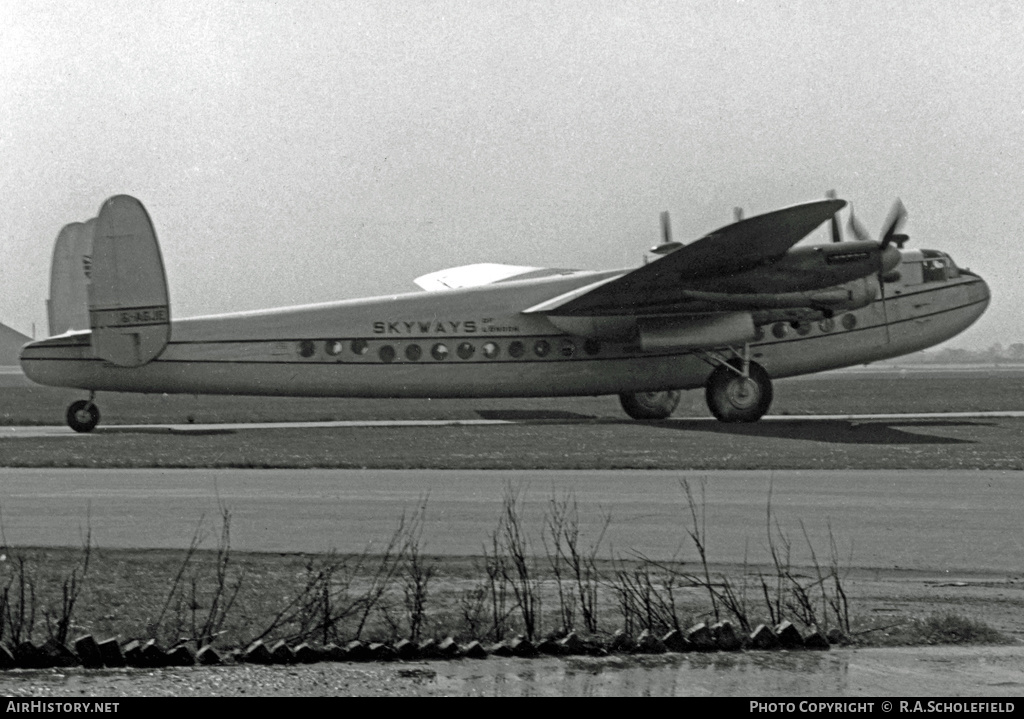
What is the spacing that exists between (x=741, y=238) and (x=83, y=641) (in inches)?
935

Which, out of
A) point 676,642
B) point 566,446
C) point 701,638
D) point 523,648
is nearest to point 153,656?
point 523,648

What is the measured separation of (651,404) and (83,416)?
16.0 metres

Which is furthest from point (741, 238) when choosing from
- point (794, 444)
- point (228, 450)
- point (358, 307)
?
point (228, 450)

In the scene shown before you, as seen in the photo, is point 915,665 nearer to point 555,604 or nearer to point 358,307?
point 555,604

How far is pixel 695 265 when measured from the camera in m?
30.8

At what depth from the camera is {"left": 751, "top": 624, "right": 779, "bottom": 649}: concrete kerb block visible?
324 inches

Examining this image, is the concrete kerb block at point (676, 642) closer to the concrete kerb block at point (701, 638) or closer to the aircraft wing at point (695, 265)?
the concrete kerb block at point (701, 638)

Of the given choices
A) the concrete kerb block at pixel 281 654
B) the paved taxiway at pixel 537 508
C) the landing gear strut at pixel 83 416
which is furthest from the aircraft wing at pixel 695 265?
the concrete kerb block at pixel 281 654

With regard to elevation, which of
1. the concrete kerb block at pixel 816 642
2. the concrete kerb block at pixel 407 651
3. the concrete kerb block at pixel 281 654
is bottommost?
the concrete kerb block at pixel 816 642

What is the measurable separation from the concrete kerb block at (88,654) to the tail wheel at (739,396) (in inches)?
1056

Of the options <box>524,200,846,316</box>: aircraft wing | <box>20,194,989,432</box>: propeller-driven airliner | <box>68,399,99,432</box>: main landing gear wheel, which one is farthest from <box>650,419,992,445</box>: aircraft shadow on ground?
<box>68,399,99,432</box>: main landing gear wheel

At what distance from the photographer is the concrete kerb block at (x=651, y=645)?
8.12 m

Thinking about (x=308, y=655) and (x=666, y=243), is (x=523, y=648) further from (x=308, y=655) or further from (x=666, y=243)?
(x=666, y=243)

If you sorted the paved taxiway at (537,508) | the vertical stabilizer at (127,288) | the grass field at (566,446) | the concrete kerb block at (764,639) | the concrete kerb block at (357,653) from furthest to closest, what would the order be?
the vertical stabilizer at (127,288) → the grass field at (566,446) → the paved taxiway at (537,508) → the concrete kerb block at (764,639) → the concrete kerb block at (357,653)
